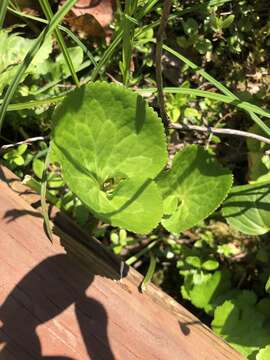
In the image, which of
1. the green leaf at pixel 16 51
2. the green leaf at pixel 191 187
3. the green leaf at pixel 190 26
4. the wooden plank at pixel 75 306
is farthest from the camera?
the green leaf at pixel 190 26

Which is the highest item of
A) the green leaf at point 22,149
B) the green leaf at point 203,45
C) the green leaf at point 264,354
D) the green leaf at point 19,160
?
the green leaf at point 203,45

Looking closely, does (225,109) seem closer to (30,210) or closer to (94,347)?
(30,210)

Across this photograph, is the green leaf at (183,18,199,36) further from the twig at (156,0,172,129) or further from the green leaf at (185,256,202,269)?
the green leaf at (185,256,202,269)

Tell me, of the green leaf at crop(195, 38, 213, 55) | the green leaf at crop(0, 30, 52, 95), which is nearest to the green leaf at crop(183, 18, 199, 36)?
the green leaf at crop(195, 38, 213, 55)

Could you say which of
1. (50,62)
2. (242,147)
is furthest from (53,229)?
(242,147)

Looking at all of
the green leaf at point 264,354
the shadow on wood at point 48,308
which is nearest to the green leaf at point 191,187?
the shadow on wood at point 48,308

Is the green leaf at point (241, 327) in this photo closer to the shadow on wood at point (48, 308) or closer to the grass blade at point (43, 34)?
the shadow on wood at point (48, 308)

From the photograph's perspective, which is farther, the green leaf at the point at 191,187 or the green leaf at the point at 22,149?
the green leaf at the point at 22,149
